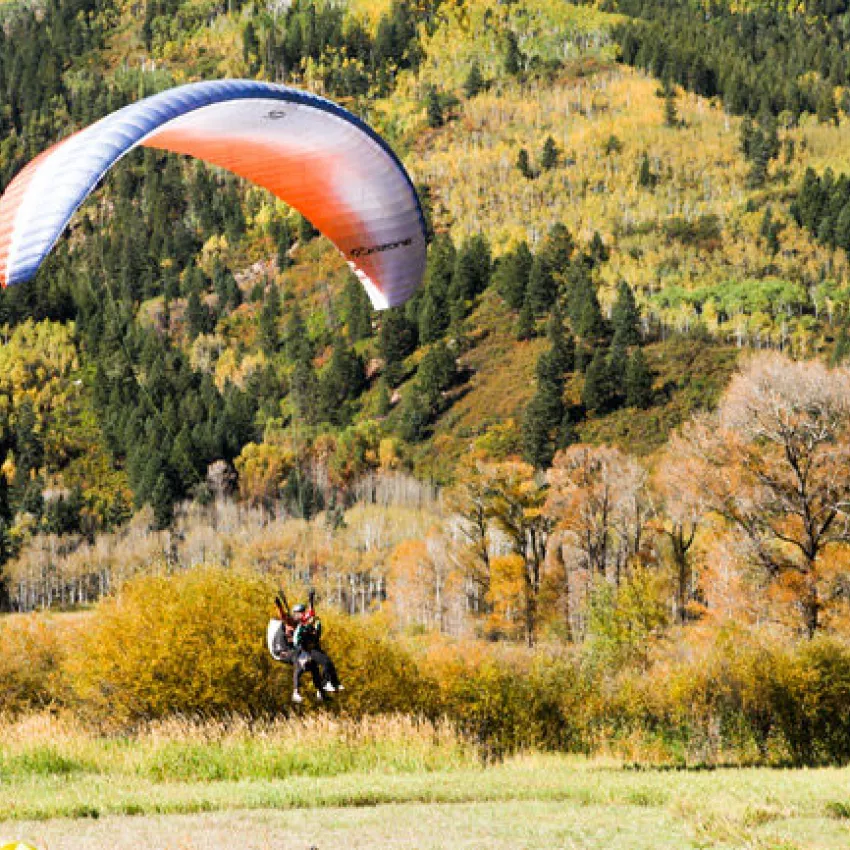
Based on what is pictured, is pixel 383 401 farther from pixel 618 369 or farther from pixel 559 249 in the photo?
pixel 618 369

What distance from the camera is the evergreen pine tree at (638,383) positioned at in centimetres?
15612

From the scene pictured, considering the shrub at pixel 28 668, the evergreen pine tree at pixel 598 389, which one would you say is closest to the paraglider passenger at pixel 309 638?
the shrub at pixel 28 668

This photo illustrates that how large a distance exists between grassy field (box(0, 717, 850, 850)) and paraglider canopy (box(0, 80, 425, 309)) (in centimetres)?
801

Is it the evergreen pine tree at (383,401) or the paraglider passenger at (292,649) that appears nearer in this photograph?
the paraglider passenger at (292,649)

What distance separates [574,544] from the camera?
74938mm

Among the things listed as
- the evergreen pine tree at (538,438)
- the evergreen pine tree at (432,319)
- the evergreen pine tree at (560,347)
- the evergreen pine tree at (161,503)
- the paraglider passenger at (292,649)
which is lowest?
the evergreen pine tree at (161,503)

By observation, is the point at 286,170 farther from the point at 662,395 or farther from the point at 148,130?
the point at 662,395

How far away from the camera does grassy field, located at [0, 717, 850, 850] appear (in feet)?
55.0

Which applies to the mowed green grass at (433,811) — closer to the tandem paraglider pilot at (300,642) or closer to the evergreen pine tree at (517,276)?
the tandem paraglider pilot at (300,642)

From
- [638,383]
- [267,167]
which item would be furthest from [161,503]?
[267,167]

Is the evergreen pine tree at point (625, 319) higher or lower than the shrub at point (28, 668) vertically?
higher

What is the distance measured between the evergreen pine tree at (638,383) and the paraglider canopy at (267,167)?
445 ft

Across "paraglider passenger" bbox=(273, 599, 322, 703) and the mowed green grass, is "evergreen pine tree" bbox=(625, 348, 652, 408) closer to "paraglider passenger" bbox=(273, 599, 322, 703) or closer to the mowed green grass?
the mowed green grass

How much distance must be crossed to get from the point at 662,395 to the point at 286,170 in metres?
138
